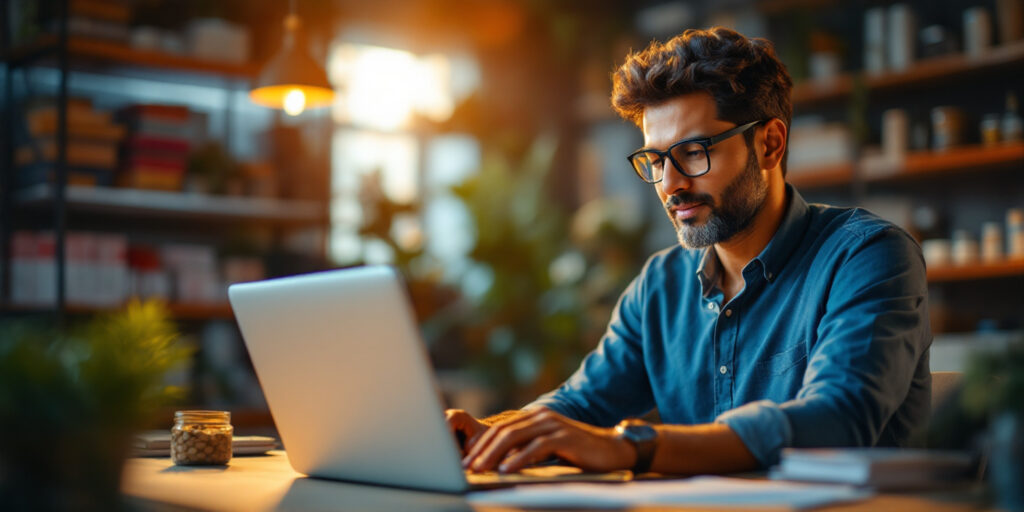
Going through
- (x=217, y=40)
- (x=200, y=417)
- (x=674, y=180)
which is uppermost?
(x=217, y=40)

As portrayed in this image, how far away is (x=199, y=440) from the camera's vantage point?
1.42 meters

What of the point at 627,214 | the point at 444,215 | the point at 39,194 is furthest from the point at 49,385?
the point at 444,215

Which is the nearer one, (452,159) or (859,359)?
(859,359)

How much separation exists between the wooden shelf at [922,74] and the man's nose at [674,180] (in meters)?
3.03

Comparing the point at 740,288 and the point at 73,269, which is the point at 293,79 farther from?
A: the point at 740,288

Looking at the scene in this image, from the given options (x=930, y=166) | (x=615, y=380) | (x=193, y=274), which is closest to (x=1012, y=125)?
(x=930, y=166)

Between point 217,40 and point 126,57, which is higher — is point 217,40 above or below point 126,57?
above

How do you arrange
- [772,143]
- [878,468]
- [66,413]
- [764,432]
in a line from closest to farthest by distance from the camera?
[66,413], [878,468], [764,432], [772,143]

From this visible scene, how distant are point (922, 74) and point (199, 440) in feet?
13.2

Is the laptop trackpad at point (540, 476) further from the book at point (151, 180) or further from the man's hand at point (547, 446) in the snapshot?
the book at point (151, 180)

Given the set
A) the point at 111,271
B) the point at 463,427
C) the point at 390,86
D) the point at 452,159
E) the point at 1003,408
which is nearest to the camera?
the point at 1003,408

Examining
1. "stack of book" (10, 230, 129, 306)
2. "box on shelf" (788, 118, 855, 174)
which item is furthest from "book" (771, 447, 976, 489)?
"box on shelf" (788, 118, 855, 174)

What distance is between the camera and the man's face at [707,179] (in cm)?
174

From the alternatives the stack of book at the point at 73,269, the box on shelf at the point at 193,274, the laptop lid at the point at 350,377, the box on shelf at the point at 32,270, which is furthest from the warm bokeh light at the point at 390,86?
the laptop lid at the point at 350,377
